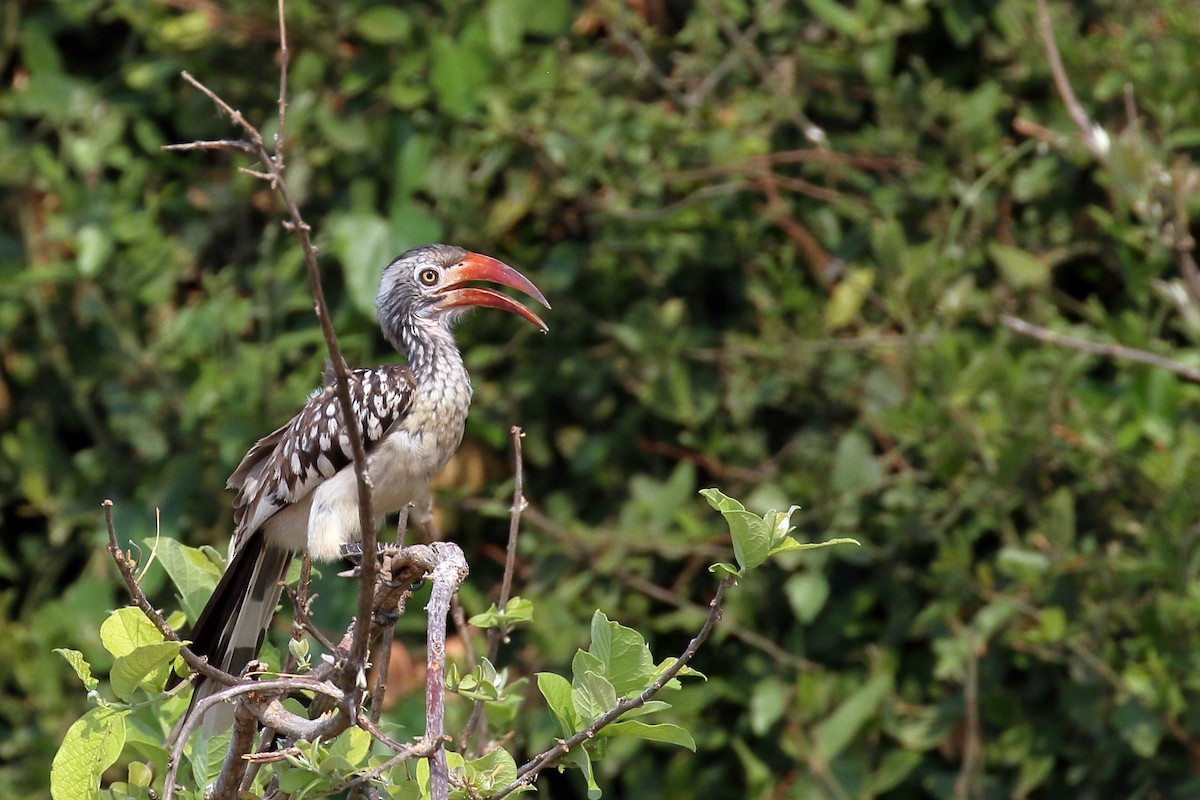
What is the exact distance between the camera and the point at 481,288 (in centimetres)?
330

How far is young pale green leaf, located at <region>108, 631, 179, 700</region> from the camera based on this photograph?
→ 1922mm

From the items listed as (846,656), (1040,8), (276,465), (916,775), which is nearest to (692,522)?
(846,656)

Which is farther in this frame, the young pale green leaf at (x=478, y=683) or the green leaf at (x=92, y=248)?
the green leaf at (x=92, y=248)

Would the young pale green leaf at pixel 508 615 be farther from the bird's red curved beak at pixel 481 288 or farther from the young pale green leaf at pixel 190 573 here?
the bird's red curved beak at pixel 481 288

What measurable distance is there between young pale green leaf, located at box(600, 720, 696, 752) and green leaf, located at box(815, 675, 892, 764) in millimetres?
1924

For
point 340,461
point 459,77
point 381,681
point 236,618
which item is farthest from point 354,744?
point 459,77

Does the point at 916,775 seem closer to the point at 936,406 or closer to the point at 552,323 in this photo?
the point at 936,406

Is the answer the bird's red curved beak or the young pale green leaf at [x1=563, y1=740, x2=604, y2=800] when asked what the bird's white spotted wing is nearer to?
the bird's red curved beak

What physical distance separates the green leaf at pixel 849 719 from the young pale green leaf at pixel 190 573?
1792 mm

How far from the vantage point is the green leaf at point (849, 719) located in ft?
12.4

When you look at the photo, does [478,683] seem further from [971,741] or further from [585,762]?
[971,741]

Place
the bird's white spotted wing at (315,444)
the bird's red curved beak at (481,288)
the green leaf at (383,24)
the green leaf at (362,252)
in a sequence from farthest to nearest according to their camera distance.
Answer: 1. the green leaf at (383,24)
2. the green leaf at (362,252)
3. the bird's red curved beak at (481,288)
4. the bird's white spotted wing at (315,444)

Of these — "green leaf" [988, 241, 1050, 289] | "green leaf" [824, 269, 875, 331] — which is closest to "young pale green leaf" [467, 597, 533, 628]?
"green leaf" [824, 269, 875, 331]

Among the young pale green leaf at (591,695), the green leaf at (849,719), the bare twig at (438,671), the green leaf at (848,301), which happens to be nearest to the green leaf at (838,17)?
the green leaf at (848,301)
